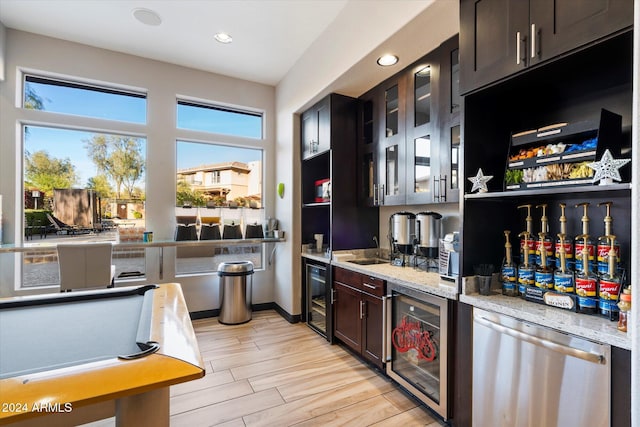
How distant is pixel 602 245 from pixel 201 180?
4.07 metres

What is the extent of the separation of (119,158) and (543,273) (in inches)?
171

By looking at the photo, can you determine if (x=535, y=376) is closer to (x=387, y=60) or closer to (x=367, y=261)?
(x=367, y=261)

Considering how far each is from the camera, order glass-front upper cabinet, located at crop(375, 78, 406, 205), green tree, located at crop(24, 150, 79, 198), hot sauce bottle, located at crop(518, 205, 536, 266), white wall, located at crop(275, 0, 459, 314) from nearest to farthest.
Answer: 1. hot sauce bottle, located at crop(518, 205, 536, 266)
2. white wall, located at crop(275, 0, 459, 314)
3. glass-front upper cabinet, located at crop(375, 78, 406, 205)
4. green tree, located at crop(24, 150, 79, 198)

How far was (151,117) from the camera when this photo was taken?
12.5ft

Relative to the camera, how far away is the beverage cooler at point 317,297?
130 inches

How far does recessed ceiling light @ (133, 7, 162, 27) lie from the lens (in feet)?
9.50

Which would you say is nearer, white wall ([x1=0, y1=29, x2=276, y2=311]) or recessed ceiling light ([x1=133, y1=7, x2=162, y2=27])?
recessed ceiling light ([x1=133, y1=7, x2=162, y2=27])

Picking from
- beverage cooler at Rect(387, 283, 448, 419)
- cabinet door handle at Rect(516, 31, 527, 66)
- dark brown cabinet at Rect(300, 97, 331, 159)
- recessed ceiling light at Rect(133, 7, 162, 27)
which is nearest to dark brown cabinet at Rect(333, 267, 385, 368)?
beverage cooler at Rect(387, 283, 448, 419)

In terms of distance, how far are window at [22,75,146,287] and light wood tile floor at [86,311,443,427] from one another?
1.86 meters

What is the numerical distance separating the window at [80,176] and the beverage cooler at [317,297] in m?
2.08

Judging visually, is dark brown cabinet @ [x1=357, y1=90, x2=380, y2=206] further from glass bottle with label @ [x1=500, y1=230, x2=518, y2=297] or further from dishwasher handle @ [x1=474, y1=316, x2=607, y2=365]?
dishwasher handle @ [x1=474, y1=316, x2=607, y2=365]

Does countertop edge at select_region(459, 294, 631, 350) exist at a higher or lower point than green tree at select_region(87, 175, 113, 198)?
lower

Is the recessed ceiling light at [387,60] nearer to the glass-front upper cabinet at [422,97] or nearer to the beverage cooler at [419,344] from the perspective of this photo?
the glass-front upper cabinet at [422,97]

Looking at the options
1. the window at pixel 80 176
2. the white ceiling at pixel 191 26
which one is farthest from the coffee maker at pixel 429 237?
the window at pixel 80 176
